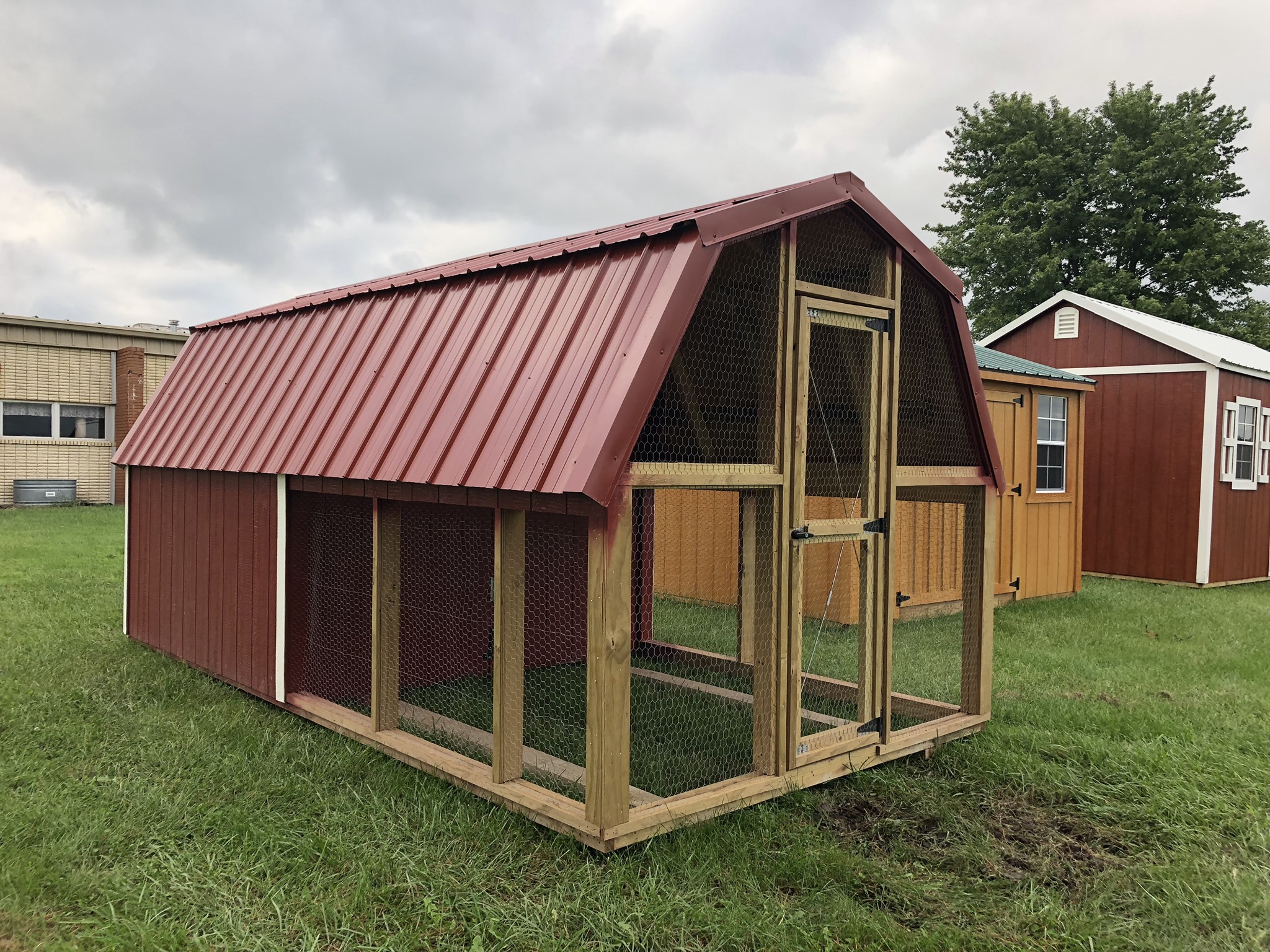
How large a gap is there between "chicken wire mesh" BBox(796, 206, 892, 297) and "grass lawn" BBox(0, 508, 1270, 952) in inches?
90.8

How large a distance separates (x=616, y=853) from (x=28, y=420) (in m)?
17.8

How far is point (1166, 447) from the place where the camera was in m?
11.6

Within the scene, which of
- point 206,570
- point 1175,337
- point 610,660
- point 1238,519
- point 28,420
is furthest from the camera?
point 28,420

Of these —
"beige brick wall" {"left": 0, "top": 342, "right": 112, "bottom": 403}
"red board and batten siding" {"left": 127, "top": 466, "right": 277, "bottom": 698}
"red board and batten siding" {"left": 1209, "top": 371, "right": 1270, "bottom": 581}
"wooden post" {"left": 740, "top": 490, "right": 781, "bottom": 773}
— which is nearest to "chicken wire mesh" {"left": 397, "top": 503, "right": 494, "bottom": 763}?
"red board and batten siding" {"left": 127, "top": 466, "right": 277, "bottom": 698}

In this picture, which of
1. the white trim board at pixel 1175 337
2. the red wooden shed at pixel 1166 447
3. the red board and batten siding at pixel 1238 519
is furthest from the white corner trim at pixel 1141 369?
the red board and batten siding at pixel 1238 519

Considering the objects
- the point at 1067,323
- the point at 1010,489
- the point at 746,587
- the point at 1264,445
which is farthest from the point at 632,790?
the point at 1264,445

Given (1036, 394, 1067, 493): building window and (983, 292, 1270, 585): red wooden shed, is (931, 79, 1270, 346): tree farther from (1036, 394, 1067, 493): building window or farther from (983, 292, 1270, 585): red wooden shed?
(1036, 394, 1067, 493): building window

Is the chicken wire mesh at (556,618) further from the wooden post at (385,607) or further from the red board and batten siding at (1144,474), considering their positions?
the red board and batten siding at (1144,474)

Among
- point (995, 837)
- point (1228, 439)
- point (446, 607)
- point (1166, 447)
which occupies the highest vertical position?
point (1228, 439)

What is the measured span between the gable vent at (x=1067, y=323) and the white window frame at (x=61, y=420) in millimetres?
16579

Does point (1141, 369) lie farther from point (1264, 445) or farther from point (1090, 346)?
point (1264, 445)

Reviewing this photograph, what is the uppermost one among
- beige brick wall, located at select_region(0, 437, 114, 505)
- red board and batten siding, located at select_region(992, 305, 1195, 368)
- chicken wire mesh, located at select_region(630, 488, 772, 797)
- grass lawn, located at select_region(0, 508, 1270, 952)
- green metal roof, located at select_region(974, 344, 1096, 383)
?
red board and batten siding, located at select_region(992, 305, 1195, 368)

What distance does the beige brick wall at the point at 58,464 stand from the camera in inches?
671

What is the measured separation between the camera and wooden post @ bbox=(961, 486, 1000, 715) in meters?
5.07
